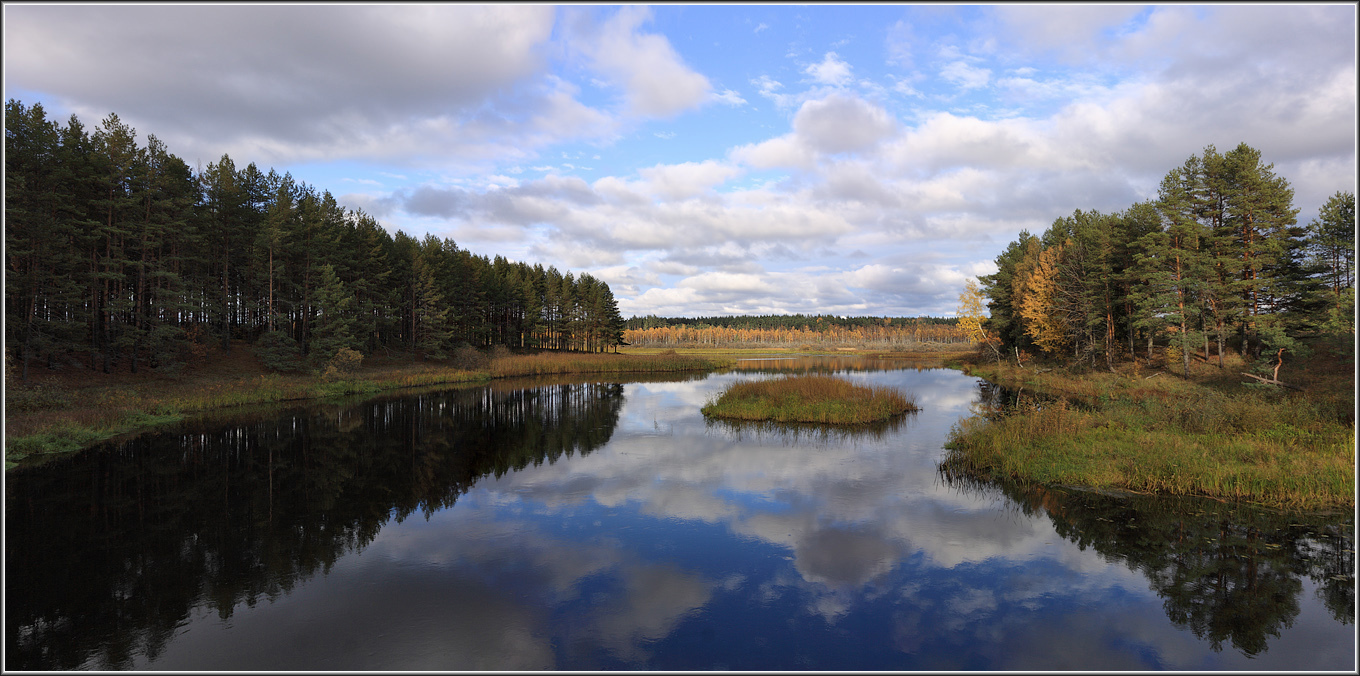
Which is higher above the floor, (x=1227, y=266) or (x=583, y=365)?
(x=1227, y=266)

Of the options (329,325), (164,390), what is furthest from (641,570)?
(329,325)

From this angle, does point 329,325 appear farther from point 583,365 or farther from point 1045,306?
point 1045,306

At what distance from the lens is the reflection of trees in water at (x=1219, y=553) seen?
980cm

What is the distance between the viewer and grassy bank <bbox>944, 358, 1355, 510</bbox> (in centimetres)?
1477

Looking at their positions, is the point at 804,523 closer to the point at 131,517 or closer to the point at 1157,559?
the point at 1157,559

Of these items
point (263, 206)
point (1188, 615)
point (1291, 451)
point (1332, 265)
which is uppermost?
point (263, 206)

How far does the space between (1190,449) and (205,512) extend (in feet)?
93.3

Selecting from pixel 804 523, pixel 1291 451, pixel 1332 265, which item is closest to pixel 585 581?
pixel 804 523

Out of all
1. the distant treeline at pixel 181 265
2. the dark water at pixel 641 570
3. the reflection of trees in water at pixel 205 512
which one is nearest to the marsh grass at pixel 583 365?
the distant treeline at pixel 181 265

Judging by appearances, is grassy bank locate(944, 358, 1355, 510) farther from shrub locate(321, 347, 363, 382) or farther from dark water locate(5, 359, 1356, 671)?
shrub locate(321, 347, 363, 382)

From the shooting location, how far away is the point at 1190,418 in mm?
19375

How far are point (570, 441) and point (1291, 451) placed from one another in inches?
978

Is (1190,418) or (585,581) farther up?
(1190,418)

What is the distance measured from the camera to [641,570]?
11.8 m
